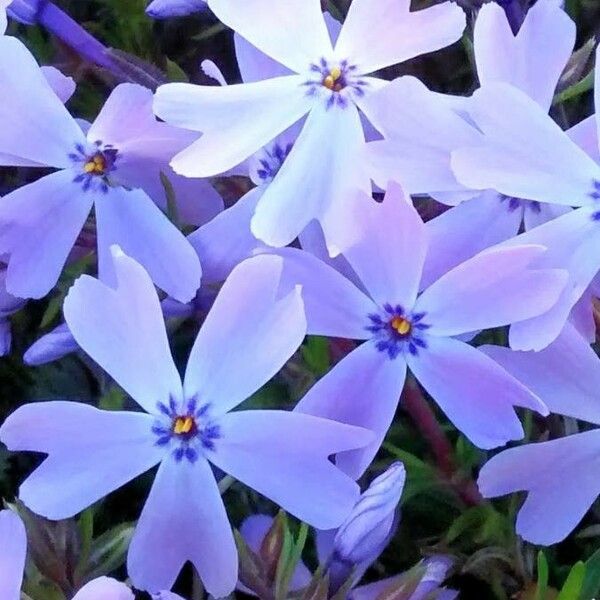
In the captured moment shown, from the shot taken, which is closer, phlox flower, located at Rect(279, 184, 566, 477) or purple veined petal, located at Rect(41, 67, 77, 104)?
phlox flower, located at Rect(279, 184, 566, 477)

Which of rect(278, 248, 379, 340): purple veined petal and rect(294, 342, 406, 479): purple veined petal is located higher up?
rect(278, 248, 379, 340): purple veined petal

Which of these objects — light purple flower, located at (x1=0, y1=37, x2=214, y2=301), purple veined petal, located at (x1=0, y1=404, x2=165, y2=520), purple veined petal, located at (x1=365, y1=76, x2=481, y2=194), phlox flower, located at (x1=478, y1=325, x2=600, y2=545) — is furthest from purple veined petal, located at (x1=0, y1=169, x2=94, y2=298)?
phlox flower, located at (x1=478, y1=325, x2=600, y2=545)

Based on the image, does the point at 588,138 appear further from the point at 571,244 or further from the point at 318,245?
the point at 318,245

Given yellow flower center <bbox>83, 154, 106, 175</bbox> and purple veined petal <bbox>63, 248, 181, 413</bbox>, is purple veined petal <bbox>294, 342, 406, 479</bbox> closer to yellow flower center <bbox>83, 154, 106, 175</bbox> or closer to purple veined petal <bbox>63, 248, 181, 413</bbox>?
purple veined petal <bbox>63, 248, 181, 413</bbox>

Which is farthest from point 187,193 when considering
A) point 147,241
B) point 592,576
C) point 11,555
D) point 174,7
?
point 592,576

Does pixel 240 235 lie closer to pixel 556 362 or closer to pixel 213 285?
pixel 213 285

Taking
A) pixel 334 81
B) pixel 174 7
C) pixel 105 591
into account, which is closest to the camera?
pixel 105 591
